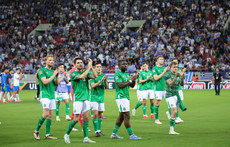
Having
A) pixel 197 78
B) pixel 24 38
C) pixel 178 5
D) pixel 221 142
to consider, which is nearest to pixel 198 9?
pixel 178 5

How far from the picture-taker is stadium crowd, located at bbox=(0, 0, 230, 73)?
37438mm

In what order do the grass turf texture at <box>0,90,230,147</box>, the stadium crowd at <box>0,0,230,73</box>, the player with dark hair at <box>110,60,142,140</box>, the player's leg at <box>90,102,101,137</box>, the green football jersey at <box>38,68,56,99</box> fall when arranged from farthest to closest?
1. the stadium crowd at <box>0,0,230,73</box>
2. the player's leg at <box>90,102,101,137</box>
3. the green football jersey at <box>38,68,56,99</box>
4. the player with dark hair at <box>110,60,142,140</box>
5. the grass turf texture at <box>0,90,230,147</box>

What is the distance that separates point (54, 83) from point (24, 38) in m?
38.3


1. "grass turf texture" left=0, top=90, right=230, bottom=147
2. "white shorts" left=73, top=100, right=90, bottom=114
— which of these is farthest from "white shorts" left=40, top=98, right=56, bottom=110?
"white shorts" left=73, top=100, right=90, bottom=114

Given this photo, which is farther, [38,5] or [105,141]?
[38,5]

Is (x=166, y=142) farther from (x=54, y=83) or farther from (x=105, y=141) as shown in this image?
(x=54, y=83)

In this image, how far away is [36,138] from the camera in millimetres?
10047

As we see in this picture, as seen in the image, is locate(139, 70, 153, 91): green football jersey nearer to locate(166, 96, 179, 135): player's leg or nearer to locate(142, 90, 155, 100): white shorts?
locate(142, 90, 155, 100): white shorts

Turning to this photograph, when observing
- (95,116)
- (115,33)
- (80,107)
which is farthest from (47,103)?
(115,33)

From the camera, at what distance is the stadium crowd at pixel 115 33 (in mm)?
37438

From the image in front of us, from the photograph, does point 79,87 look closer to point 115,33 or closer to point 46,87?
point 46,87

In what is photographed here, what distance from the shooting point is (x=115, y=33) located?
43000 mm

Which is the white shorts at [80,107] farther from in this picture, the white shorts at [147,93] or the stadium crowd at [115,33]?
the stadium crowd at [115,33]

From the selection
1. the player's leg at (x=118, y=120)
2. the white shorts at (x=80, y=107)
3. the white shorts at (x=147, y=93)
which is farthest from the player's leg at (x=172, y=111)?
the white shorts at (x=147, y=93)
